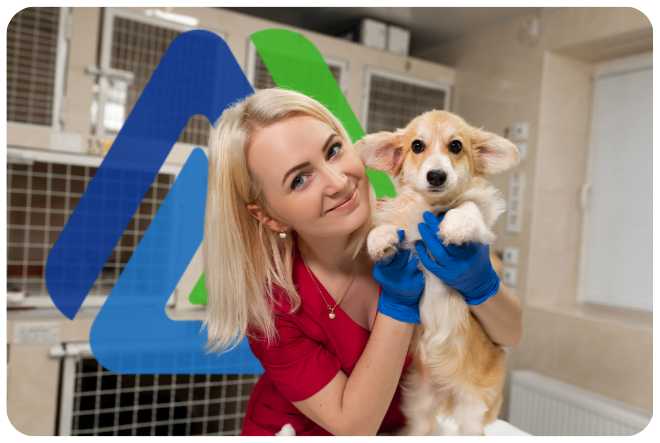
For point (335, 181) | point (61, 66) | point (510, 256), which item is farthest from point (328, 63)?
point (335, 181)

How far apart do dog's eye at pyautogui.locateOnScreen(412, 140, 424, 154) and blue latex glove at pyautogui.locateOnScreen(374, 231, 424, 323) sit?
22 cm

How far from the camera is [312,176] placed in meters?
1.12

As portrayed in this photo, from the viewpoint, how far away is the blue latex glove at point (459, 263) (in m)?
1.03

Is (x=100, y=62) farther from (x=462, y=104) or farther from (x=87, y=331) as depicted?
(x=462, y=104)

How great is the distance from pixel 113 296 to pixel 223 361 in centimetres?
77

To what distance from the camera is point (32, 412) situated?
2.27m

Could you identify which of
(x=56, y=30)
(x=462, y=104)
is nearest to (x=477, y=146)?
(x=56, y=30)

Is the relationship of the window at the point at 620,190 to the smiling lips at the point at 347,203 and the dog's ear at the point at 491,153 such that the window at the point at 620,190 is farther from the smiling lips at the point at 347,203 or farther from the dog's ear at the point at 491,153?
the smiling lips at the point at 347,203

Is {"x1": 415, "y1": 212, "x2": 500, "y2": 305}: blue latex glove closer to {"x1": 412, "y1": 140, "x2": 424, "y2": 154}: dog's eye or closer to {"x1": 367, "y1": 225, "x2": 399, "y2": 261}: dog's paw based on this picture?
{"x1": 367, "y1": 225, "x2": 399, "y2": 261}: dog's paw

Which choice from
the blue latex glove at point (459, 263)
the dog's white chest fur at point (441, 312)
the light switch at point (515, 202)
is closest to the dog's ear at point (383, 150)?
the dog's white chest fur at point (441, 312)

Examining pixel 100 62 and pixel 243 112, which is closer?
pixel 243 112

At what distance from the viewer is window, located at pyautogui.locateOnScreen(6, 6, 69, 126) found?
98.3 inches

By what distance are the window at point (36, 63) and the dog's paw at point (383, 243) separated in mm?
2261

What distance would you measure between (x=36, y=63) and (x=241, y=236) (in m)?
2.14
